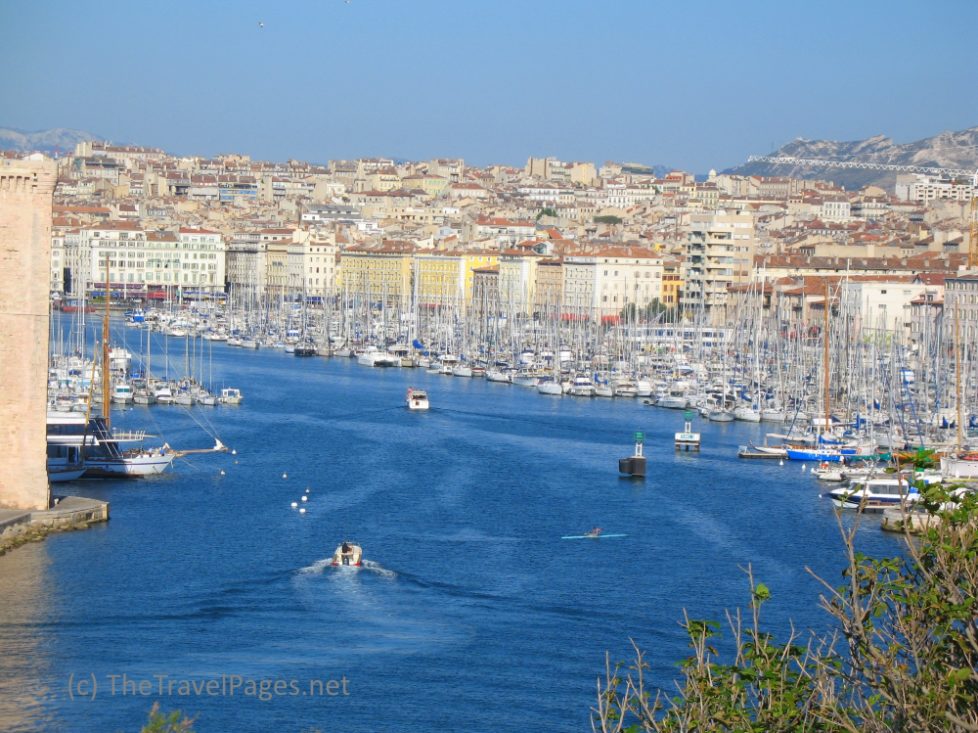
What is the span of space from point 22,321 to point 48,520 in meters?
1.47

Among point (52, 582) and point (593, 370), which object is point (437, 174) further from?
point (52, 582)

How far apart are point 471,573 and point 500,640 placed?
2124mm

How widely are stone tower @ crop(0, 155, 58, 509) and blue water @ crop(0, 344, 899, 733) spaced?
670 millimetres

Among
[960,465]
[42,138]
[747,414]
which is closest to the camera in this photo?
[960,465]

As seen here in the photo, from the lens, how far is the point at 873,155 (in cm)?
12062

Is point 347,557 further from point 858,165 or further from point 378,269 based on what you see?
point 858,165

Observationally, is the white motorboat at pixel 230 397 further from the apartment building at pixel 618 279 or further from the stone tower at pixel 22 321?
the apartment building at pixel 618 279

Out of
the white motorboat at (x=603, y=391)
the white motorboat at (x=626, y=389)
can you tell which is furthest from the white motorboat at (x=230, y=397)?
the white motorboat at (x=626, y=389)

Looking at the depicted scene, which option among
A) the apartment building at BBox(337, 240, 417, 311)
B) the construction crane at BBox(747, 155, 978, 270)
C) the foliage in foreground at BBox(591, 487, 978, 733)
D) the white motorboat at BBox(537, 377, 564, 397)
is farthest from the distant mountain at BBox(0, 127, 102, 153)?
the foliage in foreground at BBox(591, 487, 978, 733)

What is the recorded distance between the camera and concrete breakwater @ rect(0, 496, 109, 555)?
13805mm

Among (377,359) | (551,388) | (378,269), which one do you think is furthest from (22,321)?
(378,269)

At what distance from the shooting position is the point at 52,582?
12555 millimetres

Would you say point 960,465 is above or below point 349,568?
above

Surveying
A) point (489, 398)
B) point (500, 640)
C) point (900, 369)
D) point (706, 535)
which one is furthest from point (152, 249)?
point (500, 640)
